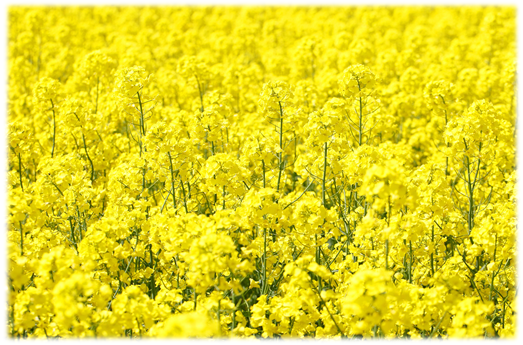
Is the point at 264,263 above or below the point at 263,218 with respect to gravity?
below

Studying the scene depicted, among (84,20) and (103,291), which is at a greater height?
(84,20)

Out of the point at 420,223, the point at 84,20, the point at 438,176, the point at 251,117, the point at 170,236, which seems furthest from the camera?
the point at 84,20

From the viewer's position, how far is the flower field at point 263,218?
155 inches

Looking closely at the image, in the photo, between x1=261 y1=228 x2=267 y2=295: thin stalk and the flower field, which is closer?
the flower field

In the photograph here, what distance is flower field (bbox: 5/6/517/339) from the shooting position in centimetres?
394

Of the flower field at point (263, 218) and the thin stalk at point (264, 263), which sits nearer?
the flower field at point (263, 218)

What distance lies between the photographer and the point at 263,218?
4820 mm

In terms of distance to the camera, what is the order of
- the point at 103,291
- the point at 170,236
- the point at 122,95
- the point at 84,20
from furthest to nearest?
the point at 84,20, the point at 122,95, the point at 170,236, the point at 103,291

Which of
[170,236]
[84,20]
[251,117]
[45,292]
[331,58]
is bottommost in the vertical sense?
[45,292]

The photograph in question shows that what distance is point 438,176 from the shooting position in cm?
561

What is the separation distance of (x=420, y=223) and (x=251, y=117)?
3.36 metres

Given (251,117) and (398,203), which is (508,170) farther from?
(398,203)

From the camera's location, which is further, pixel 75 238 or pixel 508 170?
pixel 508 170

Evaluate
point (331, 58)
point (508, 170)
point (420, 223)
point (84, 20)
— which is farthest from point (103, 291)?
point (84, 20)
